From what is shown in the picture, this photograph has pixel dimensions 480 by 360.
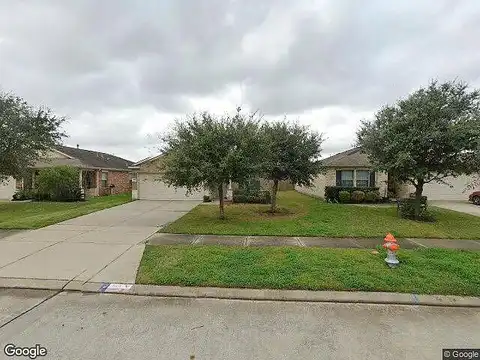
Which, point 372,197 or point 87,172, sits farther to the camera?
point 87,172

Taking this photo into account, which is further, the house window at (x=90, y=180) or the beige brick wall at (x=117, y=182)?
the beige brick wall at (x=117, y=182)

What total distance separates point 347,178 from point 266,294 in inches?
658

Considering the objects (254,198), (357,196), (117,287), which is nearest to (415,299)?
(117,287)

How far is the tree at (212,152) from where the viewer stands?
948 centimetres

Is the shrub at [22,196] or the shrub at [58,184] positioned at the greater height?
the shrub at [58,184]

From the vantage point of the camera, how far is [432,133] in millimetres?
9891

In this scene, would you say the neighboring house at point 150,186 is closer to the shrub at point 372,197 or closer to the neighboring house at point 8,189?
the neighboring house at point 8,189

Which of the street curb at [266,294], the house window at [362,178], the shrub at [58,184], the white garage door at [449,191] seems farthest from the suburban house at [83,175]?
the white garage door at [449,191]

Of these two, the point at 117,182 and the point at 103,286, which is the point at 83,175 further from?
the point at 103,286

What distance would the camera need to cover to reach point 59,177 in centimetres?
1817

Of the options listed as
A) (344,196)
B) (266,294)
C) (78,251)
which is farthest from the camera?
(344,196)

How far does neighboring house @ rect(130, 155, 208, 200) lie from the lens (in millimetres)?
20094

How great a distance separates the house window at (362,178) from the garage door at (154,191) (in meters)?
10.9

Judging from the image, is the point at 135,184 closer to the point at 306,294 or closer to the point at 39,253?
the point at 39,253
